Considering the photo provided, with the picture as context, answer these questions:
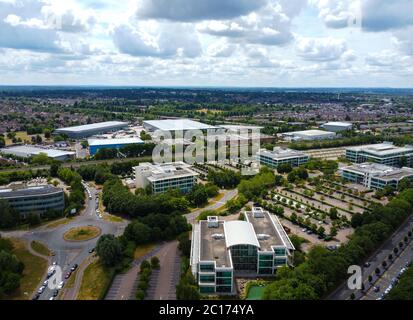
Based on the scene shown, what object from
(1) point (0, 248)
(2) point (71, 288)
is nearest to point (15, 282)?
(2) point (71, 288)

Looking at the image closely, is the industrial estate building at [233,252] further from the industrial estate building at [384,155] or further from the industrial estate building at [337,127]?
the industrial estate building at [337,127]

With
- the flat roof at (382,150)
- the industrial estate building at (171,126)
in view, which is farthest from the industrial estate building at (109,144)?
the flat roof at (382,150)

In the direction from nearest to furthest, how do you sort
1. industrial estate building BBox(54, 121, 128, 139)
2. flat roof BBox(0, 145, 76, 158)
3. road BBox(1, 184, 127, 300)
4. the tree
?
1. the tree
2. road BBox(1, 184, 127, 300)
3. flat roof BBox(0, 145, 76, 158)
4. industrial estate building BBox(54, 121, 128, 139)

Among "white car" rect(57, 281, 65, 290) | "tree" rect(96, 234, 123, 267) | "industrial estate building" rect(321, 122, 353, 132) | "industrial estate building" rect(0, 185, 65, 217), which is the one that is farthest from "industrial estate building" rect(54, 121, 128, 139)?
"white car" rect(57, 281, 65, 290)

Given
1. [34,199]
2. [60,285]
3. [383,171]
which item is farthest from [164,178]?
[383,171]

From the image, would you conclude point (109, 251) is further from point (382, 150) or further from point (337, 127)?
point (337, 127)

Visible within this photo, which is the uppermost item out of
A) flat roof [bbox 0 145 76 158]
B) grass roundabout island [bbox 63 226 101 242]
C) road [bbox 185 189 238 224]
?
flat roof [bbox 0 145 76 158]

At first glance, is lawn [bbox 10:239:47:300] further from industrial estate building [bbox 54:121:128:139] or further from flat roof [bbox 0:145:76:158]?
industrial estate building [bbox 54:121:128:139]
